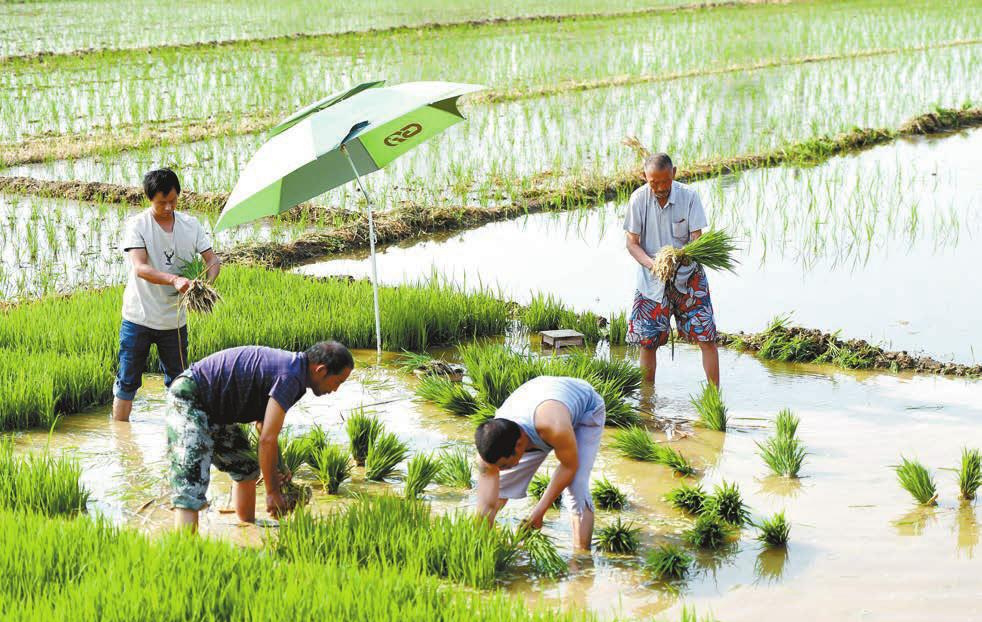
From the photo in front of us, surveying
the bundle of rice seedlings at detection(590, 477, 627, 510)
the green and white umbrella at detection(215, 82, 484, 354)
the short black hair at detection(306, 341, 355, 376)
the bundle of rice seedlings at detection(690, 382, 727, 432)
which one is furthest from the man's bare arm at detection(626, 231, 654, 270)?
the short black hair at detection(306, 341, 355, 376)

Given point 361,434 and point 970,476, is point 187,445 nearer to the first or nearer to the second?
point 361,434

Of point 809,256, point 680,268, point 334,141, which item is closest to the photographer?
point 334,141

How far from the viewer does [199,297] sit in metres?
4.64

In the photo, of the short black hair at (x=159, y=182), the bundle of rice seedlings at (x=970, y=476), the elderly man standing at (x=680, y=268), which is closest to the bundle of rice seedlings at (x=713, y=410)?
the elderly man standing at (x=680, y=268)

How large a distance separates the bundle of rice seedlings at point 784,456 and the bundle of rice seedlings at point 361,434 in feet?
5.55

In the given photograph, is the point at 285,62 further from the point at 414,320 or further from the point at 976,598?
the point at 976,598

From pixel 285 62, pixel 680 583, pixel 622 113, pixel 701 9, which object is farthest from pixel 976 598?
pixel 701 9

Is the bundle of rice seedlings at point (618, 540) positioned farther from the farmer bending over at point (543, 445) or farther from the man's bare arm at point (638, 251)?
the man's bare arm at point (638, 251)

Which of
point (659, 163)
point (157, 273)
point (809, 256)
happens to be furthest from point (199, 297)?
point (809, 256)

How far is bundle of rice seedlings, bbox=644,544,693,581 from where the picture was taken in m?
3.73

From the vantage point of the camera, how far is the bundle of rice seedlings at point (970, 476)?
4328 millimetres

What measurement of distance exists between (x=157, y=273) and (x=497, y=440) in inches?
77.9

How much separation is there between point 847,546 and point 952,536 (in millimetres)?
422

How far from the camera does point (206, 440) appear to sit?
4.00 meters
